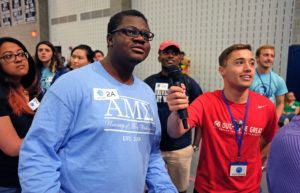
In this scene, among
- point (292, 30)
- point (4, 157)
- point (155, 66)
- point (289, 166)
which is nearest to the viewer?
point (289, 166)

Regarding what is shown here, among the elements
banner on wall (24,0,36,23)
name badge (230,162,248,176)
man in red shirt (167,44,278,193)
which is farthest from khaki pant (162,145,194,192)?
banner on wall (24,0,36,23)

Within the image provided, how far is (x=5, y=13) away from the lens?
14344mm

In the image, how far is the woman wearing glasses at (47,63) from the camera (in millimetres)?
3762

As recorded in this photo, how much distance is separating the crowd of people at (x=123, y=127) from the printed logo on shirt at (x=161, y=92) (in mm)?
777

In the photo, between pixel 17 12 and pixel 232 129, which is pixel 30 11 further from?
pixel 232 129

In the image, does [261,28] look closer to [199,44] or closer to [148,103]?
[199,44]

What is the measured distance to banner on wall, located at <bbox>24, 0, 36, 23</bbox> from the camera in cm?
1225

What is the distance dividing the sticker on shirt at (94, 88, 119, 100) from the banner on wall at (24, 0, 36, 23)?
14.0 m

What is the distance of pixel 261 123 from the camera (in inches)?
65.1

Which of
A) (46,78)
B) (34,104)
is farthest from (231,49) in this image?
(46,78)

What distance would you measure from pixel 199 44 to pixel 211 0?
1488 millimetres

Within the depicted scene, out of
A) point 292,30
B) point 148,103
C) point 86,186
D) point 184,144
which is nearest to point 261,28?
point 292,30

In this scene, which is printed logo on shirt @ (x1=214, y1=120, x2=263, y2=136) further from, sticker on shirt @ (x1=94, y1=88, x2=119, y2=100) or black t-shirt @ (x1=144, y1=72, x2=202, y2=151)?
sticker on shirt @ (x1=94, y1=88, x2=119, y2=100)

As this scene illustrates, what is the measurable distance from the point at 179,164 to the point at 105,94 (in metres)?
1.73
